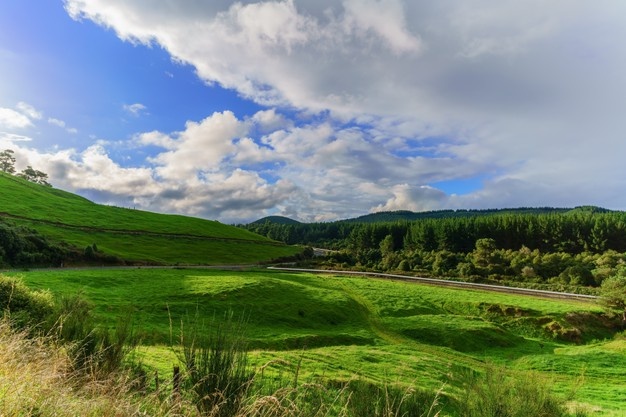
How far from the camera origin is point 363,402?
934 centimetres

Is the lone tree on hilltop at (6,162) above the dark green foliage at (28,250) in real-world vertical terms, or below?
above

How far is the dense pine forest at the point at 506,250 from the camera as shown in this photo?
276ft

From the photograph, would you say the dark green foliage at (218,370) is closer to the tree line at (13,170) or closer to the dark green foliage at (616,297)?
the dark green foliage at (616,297)

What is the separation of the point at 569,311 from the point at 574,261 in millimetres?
48161

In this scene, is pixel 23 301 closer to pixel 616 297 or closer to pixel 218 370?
pixel 218 370

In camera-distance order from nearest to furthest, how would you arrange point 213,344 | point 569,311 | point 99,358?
point 213,344 → point 99,358 → point 569,311

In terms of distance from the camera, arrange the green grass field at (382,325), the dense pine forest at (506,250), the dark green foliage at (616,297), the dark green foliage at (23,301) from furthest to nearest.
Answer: the dense pine forest at (506,250) < the dark green foliage at (616,297) < the green grass field at (382,325) < the dark green foliage at (23,301)

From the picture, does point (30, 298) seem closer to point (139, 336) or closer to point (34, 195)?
point (139, 336)

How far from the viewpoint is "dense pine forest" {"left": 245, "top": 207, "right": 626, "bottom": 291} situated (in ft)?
276

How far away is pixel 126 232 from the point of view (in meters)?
107

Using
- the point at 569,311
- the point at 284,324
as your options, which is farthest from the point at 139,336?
the point at 569,311

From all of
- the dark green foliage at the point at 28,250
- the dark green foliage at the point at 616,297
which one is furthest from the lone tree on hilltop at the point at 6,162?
the dark green foliage at the point at 616,297

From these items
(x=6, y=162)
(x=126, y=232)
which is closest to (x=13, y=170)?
(x=6, y=162)

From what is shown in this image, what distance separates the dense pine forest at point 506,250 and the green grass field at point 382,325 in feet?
100
